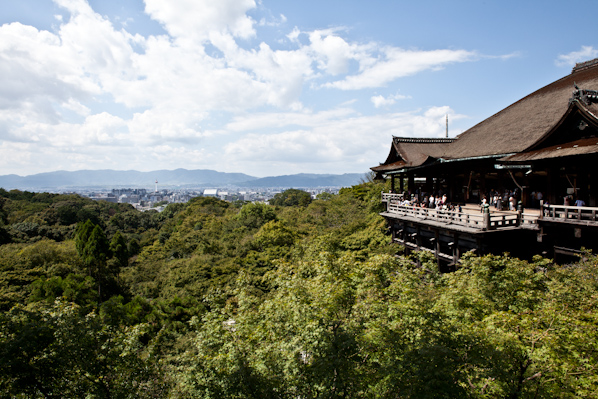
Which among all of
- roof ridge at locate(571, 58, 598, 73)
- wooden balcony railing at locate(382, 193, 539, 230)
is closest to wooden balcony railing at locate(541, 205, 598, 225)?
wooden balcony railing at locate(382, 193, 539, 230)

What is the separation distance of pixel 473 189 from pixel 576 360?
1502cm

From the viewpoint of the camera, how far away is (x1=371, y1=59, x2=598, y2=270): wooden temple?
40.9 feet

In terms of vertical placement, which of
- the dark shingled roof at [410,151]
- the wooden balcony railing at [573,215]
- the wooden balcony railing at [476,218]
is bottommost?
the wooden balcony railing at [476,218]

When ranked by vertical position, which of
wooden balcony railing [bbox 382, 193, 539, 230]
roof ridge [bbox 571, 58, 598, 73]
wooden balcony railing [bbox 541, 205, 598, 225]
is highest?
roof ridge [bbox 571, 58, 598, 73]

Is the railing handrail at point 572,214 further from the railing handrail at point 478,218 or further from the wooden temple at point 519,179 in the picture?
the railing handrail at point 478,218

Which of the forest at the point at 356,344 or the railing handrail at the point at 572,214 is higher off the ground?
the railing handrail at the point at 572,214

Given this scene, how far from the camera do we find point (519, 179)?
17.3m

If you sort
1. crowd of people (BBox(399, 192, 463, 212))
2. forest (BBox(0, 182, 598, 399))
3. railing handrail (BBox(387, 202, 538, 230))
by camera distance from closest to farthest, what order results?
forest (BBox(0, 182, 598, 399))
railing handrail (BBox(387, 202, 538, 230))
crowd of people (BBox(399, 192, 463, 212))

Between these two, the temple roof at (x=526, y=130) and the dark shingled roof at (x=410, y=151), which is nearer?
the temple roof at (x=526, y=130)

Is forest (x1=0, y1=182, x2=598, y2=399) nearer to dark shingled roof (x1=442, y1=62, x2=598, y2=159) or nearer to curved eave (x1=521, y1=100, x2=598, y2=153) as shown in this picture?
curved eave (x1=521, y1=100, x2=598, y2=153)

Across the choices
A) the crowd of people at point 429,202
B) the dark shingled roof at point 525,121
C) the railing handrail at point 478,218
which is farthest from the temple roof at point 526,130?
the railing handrail at point 478,218

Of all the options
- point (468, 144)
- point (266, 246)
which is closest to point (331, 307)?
point (468, 144)

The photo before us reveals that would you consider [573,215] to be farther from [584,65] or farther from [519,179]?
[584,65]

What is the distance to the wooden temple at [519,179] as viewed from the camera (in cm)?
1246
